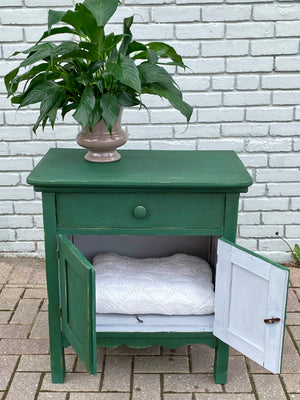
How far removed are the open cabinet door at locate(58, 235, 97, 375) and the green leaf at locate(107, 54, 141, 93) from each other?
A: 26.6 inches

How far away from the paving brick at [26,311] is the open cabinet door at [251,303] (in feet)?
3.83

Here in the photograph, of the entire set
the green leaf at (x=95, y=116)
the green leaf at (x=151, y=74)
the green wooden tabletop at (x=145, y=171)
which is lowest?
the green wooden tabletop at (x=145, y=171)

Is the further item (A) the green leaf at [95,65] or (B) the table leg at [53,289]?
(B) the table leg at [53,289]

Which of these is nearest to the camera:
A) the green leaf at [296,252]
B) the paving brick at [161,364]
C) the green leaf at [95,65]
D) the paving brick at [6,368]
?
the green leaf at [95,65]

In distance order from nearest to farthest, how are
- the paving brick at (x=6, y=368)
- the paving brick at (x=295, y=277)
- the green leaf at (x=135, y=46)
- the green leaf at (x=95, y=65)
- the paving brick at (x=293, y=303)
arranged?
the green leaf at (x=95, y=65) < the green leaf at (x=135, y=46) < the paving brick at (x=6, y=368) < the paving brick at (x=293, y=303) < the paving brick at (x=295, y=277)

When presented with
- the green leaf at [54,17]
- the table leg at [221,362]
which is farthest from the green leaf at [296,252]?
the green leaf at [54,17]

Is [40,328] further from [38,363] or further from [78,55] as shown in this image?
[78,55]

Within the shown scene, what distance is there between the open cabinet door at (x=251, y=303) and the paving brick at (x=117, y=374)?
1.66 feet

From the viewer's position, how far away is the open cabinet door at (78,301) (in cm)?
190

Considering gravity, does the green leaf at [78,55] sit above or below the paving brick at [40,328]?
above

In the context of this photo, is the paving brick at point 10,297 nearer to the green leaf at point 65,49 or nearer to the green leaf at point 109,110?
the green leaf at point 109,110

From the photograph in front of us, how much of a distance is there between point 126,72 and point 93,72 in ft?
0.61

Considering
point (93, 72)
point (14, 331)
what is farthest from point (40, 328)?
point (93, 72)

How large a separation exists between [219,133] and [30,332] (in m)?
1.65
